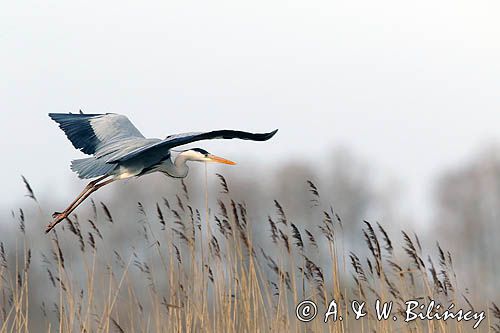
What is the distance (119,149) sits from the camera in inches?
241

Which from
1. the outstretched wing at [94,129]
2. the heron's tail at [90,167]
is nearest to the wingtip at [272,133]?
the heron's tail at [90,167]

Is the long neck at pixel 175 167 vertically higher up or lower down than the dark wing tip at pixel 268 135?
lower down

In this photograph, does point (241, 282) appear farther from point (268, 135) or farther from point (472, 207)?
point (472, 207)

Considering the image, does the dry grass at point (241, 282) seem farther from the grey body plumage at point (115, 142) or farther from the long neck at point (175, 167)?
the long neck at point (175, 167)

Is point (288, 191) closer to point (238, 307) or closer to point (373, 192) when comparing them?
point (373, 192)

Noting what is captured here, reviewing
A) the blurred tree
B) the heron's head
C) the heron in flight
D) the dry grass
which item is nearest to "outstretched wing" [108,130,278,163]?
the heron in flight

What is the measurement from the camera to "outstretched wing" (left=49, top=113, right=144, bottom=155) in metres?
6.61

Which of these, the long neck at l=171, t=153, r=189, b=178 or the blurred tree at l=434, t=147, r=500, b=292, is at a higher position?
the long neck at l=171, t=153, r=189, b=178

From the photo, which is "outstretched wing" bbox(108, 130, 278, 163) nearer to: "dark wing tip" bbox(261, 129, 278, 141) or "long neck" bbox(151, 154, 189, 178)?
"dark wing tip" bbox(261, 129, 278, 141)

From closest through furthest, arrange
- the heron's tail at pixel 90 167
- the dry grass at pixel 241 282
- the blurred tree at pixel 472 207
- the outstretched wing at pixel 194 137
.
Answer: the dry grass at pixel 241 282, the outstretched wing at pixel 194 137, the heron's tail at pixel 90 167, the blurred tree at pixel 472 207

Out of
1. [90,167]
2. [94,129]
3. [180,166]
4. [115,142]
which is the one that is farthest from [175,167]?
[90,167]

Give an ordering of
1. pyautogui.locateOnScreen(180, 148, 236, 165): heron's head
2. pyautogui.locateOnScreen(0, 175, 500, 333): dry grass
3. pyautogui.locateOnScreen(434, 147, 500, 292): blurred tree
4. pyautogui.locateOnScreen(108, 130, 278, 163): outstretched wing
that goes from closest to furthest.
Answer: pyautogui.locateOnScreen(0, 175, 500, 333): dry grass < pyautogui.locateOnScreen(108, 130, 278, 163): outstretched wing < pyautogui.locateOnScreen(180, 148, 236, 165): heron's head < pyautogui.locateOnScreen(434, 147, 500, 292): blurred tree

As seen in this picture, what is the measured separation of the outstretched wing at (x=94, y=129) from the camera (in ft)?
21.7

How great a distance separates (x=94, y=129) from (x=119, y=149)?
0.71 m
